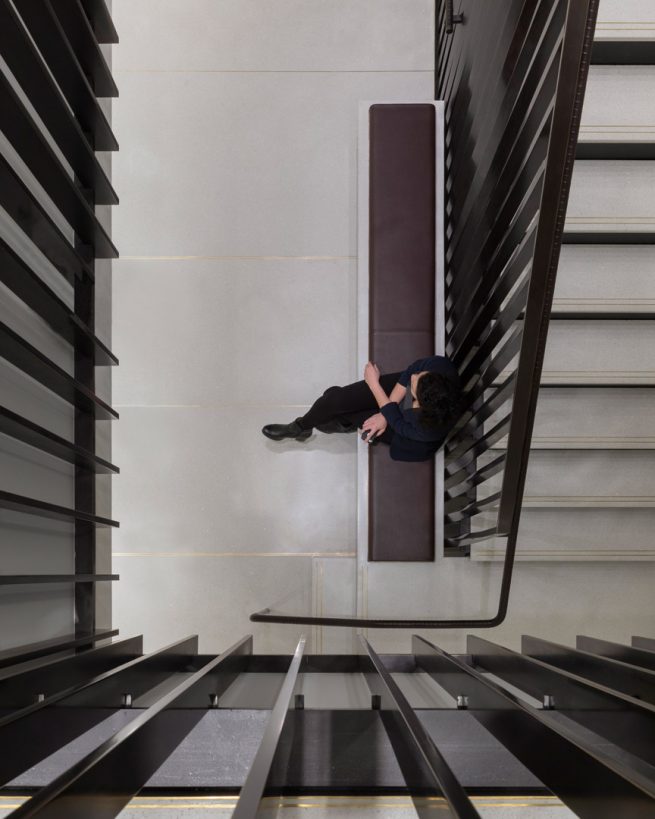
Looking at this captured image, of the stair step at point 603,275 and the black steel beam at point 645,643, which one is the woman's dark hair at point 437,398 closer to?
the stair step at point 603,275

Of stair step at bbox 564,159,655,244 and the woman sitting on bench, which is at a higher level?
stair step at bbox 564,159,655,244

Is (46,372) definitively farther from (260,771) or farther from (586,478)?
(586,478)

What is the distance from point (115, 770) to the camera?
1.16 m

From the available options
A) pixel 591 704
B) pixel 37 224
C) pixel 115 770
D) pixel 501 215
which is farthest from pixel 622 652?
pixel 37 224

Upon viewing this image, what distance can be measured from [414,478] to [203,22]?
9.62 ft

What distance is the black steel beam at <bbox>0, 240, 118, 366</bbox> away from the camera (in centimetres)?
199

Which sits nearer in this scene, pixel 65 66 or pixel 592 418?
pixel 65 66

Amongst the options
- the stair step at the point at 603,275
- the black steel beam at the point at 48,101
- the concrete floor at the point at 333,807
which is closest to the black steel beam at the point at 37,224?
the black steel beam at the point at 48,101

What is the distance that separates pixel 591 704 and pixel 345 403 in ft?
8.24

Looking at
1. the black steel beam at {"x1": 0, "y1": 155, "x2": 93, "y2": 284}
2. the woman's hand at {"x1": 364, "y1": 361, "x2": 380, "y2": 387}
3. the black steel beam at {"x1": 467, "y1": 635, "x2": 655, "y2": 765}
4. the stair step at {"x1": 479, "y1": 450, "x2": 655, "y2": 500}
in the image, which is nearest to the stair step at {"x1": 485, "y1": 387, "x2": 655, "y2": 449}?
the stair step at {"x1": 479, "y1": 450, "x2": 655, "y2": 500}

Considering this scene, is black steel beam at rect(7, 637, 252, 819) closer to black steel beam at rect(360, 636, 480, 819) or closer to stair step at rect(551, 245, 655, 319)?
black steel beam at rect(360, 636, 480, 819)

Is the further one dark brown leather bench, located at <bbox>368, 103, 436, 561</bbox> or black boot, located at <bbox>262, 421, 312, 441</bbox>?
black boot, located at <bbox>262, 421, 312, 441</bbox>

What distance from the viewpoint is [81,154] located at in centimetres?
272

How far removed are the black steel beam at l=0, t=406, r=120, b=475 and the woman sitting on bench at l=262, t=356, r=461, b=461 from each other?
1390 mm
